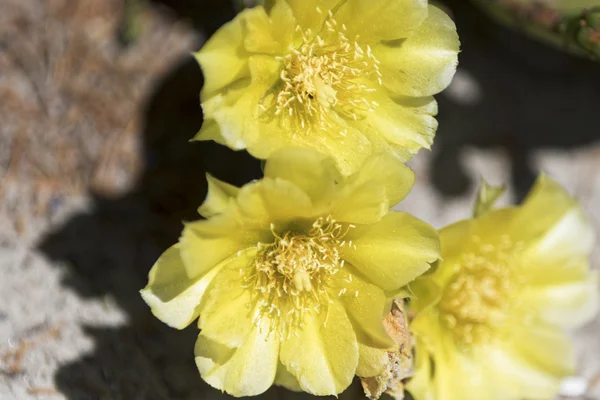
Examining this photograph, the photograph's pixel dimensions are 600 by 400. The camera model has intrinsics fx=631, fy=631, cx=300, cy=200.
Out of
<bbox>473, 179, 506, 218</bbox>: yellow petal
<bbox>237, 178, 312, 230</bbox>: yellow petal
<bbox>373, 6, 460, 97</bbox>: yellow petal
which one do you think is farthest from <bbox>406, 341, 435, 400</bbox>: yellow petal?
<bbox>373, 6, 460, 97</bbox>: yellow petal

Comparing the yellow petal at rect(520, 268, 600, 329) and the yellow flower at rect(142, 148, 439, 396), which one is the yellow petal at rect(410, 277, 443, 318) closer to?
the yellow flower at rect(142, 148, 439, 396)

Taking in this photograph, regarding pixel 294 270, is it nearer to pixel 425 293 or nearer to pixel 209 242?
pixel 209 242

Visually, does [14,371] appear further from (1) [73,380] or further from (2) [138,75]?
(2) [138,75]

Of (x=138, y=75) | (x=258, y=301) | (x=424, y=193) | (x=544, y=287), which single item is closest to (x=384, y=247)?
(x=258, y=301)

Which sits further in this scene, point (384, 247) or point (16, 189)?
point (16, 189)

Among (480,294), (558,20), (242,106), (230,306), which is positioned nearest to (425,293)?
(480,294)

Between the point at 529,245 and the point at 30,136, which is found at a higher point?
the point at 529,245
